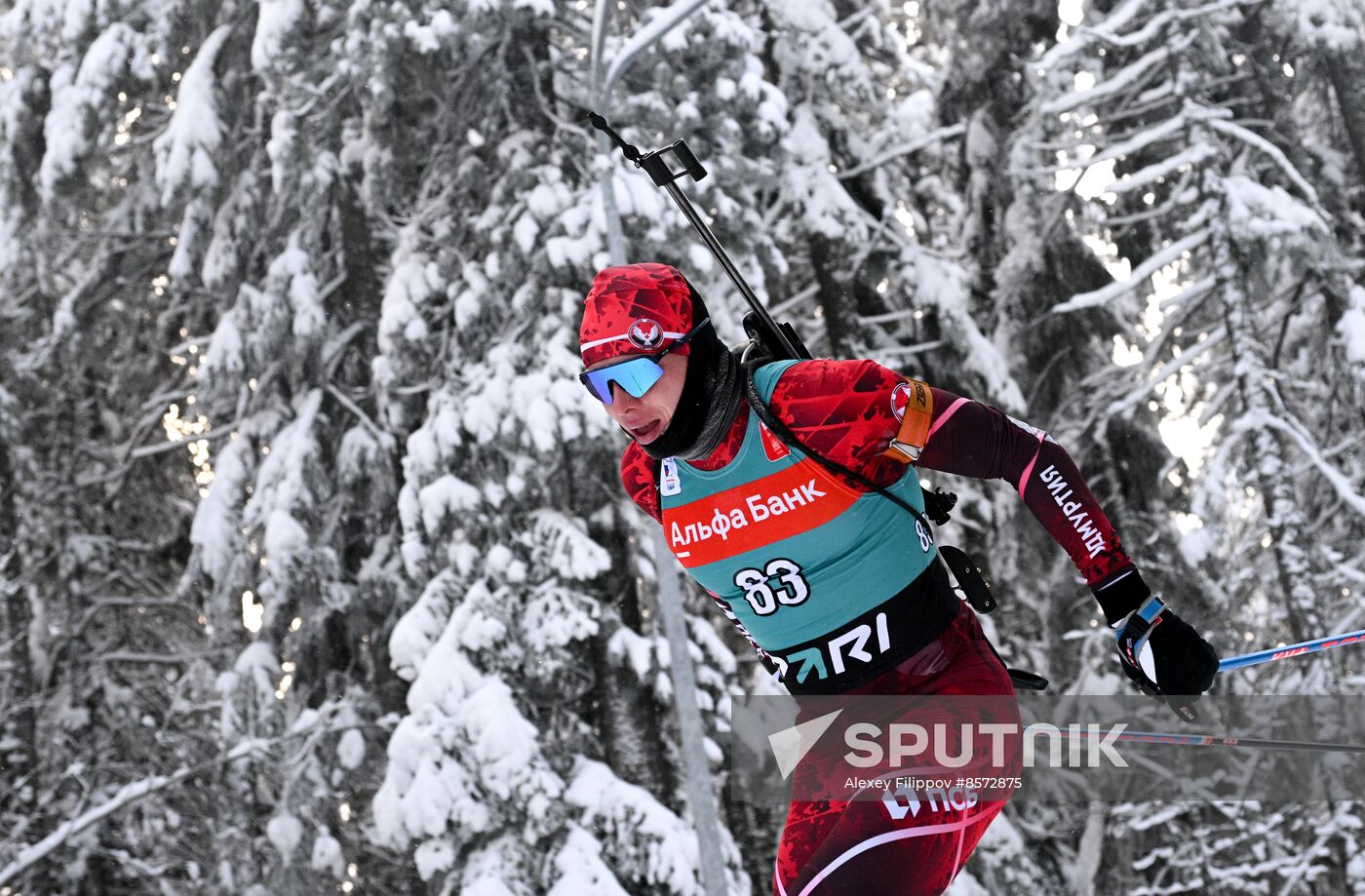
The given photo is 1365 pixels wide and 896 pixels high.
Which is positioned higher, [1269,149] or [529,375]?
[1269,149]

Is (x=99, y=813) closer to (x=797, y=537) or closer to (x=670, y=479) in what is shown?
(x=670, y=479)

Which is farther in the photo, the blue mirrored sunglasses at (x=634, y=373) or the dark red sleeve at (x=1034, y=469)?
the blue mirrored sunglasses at (x=634, y=373)

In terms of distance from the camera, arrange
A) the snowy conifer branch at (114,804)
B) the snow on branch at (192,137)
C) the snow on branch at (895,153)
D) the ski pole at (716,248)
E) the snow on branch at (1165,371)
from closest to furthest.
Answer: the ski pole at (716,248)
the snowy conifer branch at (114,804)
the snow on branch at (1165,371)
the snow on branch at (192,137)
the snow on branch at (895,153)

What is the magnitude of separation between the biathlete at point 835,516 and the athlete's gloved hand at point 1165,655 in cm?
1

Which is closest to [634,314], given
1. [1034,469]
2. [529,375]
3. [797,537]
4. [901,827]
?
[797,537]

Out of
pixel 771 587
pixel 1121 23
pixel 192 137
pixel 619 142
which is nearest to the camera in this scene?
pixel 771 587

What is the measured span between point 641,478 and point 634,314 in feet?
1.61

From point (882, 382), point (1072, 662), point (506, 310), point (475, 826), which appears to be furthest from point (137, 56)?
point (882, 382)

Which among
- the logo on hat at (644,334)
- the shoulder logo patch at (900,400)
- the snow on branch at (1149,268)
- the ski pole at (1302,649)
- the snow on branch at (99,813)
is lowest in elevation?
the snow on branch at (99,813)

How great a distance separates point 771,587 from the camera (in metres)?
3.48

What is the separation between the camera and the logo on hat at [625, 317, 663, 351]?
3.38 meters

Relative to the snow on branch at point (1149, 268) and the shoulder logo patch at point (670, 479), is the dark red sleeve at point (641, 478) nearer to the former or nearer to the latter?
the shoulder logo patch at point (670, 479)

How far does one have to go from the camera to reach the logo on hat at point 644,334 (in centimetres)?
338

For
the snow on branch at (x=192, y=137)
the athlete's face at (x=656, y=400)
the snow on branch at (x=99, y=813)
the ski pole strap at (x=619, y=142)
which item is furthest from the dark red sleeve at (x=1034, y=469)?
the snow on branch at (x=192, y=137)
